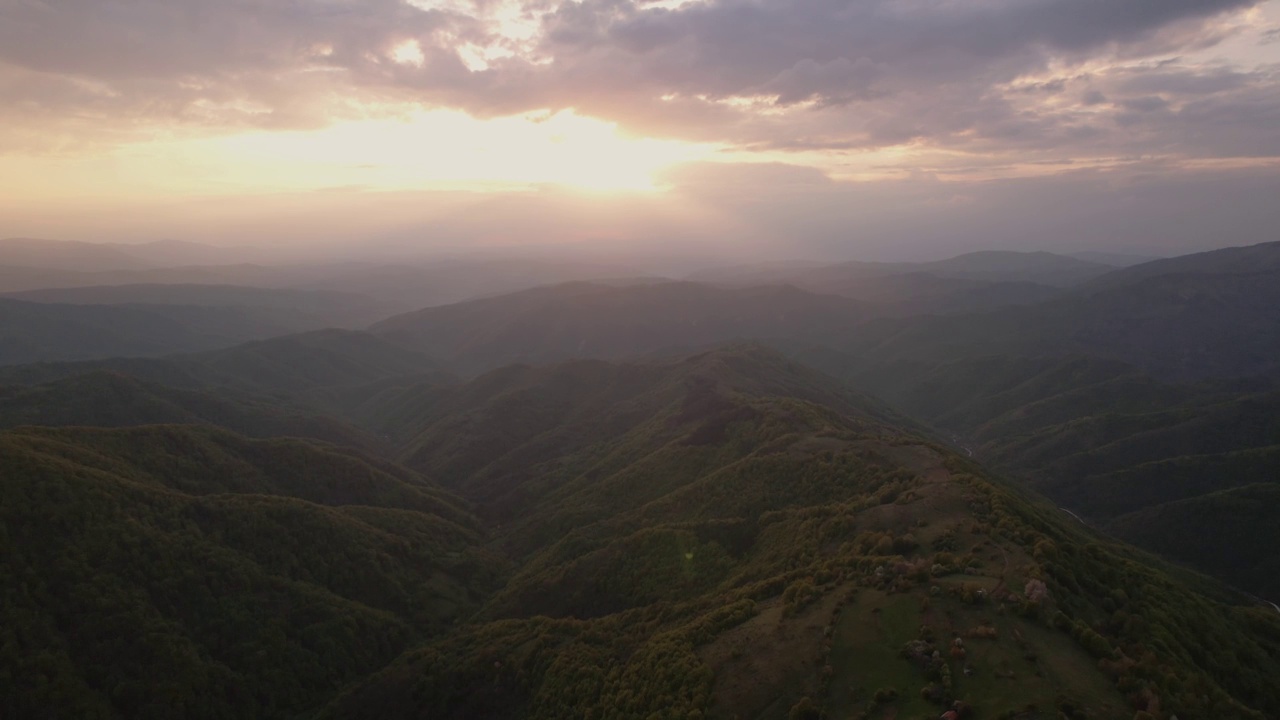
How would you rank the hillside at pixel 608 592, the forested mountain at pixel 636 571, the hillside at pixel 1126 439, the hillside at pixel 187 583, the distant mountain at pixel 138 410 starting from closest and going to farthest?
the hillside at pixel 608 592 < the forested mountain at pixel 636 571 < the hillside at pixel 187 583 < the hillside at pixel 1126 439 < the distant mountain at pixel 138 410

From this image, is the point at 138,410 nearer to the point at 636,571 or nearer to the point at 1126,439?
the point at 636,571

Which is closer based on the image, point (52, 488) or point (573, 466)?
point (52, 488)

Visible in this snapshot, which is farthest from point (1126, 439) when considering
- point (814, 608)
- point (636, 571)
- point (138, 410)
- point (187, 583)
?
point (138, 410)

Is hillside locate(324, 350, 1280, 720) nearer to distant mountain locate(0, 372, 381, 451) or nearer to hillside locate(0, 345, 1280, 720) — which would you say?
hillside locate(0, 345, 1280, 720)

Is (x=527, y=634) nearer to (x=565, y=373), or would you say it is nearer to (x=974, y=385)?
(x=565, y=373)

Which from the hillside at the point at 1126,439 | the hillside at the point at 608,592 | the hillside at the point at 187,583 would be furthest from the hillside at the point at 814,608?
the hillside at the point at 1126,439

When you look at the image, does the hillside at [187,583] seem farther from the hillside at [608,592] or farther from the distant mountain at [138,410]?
the distant mountain at [138,410]

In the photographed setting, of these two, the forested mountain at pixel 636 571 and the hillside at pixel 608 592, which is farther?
the forested mountain at pixel 636 571

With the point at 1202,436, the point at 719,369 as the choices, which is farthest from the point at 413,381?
the point at 1202,436

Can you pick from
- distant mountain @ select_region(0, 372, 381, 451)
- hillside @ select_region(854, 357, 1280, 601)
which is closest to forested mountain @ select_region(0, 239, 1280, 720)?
hillside @ select_region(854, 357, 1280, 601)
